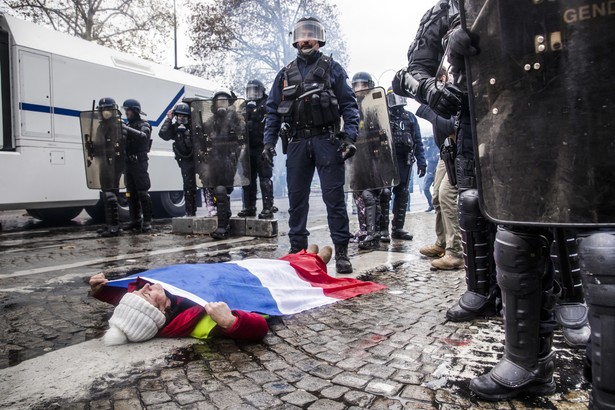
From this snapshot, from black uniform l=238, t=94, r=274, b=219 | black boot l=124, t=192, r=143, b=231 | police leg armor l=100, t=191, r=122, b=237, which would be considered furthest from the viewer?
black boot l=124, t=192, r=143, b=231

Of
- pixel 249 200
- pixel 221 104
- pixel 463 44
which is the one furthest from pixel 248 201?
pixel 463 44

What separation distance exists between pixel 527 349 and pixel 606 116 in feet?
2.79

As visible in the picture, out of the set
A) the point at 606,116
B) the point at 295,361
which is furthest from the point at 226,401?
the point at 606,116

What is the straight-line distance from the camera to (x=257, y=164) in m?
7.83

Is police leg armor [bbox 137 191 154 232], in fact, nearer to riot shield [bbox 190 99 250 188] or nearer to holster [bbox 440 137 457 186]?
riot shield [bbox 190 99 250 188]

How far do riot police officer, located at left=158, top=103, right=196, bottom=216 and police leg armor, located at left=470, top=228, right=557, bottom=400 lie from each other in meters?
6.97

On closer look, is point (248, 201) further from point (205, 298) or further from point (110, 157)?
point (205, 298)

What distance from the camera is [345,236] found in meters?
4.13

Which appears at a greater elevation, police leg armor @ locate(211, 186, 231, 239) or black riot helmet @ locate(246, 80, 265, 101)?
black riot helmet @ locate(246, 80, 265, 101)

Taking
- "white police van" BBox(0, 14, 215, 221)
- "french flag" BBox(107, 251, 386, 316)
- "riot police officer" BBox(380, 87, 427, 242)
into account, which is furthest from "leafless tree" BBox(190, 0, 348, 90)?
"french flag" BBox(107, 251, 386, 316)

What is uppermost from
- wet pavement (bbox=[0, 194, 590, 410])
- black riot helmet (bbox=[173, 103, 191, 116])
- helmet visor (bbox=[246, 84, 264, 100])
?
helmet visor (bbox=[246, 84, 264, 100])

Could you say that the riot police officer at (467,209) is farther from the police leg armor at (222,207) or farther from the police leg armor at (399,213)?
the police leg armor at (222,207)

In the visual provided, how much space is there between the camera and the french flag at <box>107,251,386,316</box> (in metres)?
2.44

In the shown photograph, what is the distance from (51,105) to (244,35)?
16952 millimetres
